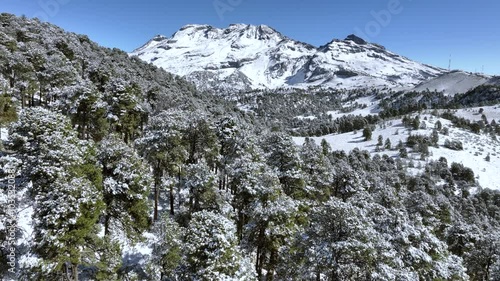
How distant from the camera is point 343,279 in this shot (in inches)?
745

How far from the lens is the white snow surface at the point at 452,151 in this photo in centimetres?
13775

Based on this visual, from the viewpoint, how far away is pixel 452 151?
154 meters

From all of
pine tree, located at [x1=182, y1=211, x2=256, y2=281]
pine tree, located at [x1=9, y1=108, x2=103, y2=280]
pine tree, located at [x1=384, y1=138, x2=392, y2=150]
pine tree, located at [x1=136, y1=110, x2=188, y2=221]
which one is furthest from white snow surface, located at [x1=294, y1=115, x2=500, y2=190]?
pine tree, located at [x1=182, y1=211, x2=256, y2=281]

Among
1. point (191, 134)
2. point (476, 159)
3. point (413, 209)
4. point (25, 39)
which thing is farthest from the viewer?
point (476, 159)

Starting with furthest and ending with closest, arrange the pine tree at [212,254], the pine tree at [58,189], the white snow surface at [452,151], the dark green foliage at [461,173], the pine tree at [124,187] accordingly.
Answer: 1. the white snow surface at [452,151]
2. the dark green foliage at [461,173]
3. the pine tree at [124,187]
4. the pine tree at [58,189]
5. the pine tree at [212,254]

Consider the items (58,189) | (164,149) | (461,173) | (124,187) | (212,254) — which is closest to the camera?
(212,254)

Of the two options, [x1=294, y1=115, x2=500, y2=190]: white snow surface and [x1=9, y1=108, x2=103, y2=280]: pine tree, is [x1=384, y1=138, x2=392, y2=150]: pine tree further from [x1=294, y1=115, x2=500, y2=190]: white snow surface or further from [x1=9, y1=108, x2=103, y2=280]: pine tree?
[x1=9, y1=108, x2=103, y2=280]: pine tree

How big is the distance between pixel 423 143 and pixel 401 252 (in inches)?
5826

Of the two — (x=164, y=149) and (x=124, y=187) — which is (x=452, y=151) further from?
(x=124, y=187)

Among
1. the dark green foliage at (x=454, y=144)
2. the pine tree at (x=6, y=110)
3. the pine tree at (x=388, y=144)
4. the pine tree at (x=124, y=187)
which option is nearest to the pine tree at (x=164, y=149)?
the pine tree at (x=124, y=187)

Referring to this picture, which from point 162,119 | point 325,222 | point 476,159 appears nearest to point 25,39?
point 162,119

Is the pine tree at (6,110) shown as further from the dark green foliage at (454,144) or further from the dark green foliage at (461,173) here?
the dark green foliage at (454,144)

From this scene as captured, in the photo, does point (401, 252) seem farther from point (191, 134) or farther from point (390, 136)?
point (390, 136)

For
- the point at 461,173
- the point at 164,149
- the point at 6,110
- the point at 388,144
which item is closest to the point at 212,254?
the point at 164,149
